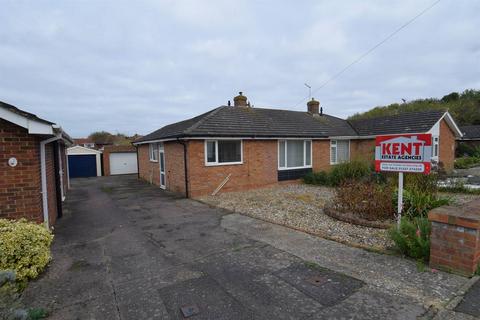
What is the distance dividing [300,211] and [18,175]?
22.5ft

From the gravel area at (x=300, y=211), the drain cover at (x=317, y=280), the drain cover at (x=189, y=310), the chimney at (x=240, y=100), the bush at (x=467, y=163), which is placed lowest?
the gravel area at (x=300, y=211)

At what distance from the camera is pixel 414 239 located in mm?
4129

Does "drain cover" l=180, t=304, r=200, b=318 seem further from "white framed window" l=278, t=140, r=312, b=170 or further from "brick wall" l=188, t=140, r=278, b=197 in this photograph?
"white framed window" l=278, t=140, r=312, b=170

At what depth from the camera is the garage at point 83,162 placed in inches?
808

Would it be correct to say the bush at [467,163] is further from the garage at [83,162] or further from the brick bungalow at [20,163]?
the garage at [83,162]

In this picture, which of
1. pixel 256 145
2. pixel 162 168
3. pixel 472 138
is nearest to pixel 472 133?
pixel 472 138

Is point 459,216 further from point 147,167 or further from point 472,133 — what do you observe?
point 472,133

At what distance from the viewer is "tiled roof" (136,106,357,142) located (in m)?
11.0

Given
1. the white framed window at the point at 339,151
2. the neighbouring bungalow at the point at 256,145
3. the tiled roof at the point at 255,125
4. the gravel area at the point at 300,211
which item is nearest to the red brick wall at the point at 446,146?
the neighbouring bungalow at the point at 256,145

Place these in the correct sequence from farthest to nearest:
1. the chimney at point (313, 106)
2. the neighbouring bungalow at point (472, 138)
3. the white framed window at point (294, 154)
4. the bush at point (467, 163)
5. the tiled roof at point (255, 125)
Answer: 1. the neighbouring bungalow at point (472, 138)
2. the bush at point (467, 163)
3. the chimney at point (313, 106)
4. the white framed window at point (294, 154)
5. the tiled roof at point (255, 125)

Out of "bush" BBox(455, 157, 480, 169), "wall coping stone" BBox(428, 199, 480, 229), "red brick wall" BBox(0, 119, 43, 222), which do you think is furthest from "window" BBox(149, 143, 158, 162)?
"bush" BBox(455, 157, 480, 169)

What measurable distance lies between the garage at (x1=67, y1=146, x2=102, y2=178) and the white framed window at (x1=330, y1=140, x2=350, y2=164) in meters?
18.7

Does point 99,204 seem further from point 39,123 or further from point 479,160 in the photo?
point 479,160

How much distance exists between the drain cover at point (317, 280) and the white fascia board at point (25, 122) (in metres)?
5.44
